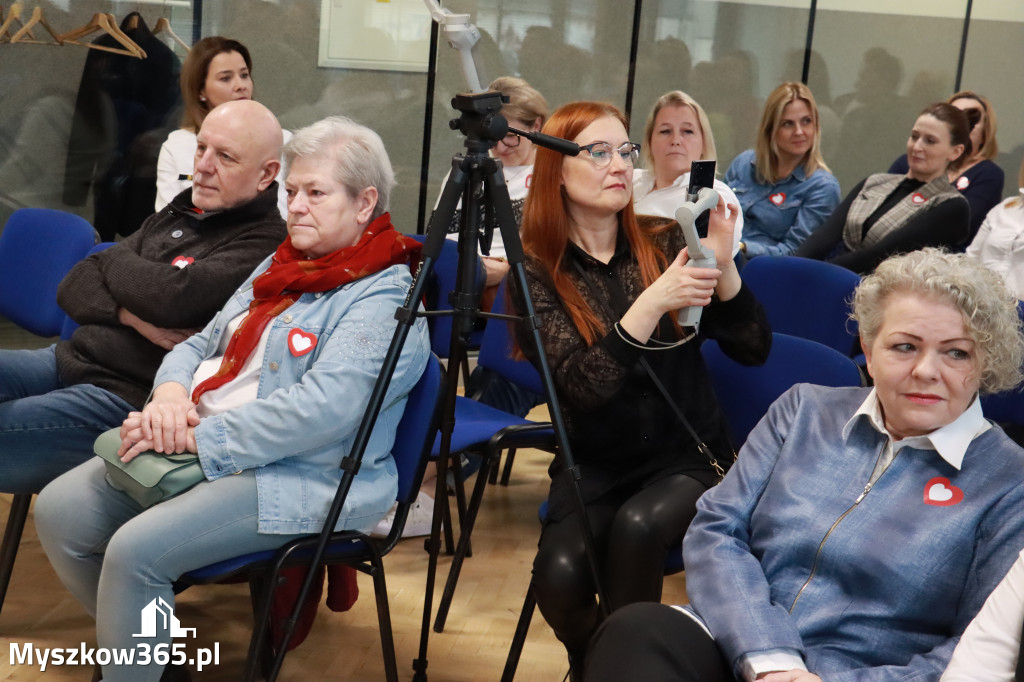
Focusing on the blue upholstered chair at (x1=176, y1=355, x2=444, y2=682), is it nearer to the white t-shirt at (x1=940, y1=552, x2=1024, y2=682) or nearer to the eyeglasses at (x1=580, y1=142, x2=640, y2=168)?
the eyeglasses at (x1=580, y1=142, x2=640, y2=168)

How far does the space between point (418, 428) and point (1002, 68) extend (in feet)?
19.0

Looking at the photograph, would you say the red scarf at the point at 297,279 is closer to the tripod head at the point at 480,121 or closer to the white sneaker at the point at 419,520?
the tripod head at the point at 480,121

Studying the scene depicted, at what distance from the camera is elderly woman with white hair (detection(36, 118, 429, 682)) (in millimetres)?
1919

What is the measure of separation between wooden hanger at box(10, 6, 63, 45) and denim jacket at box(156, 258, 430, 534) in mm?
2967

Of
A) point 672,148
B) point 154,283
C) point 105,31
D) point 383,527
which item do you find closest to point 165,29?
point 105,31

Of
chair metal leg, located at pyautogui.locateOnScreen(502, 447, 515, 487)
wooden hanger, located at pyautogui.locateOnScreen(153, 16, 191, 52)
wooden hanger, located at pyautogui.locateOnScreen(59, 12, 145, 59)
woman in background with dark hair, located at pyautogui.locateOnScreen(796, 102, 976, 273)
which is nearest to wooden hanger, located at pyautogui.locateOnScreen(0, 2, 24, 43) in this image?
wooden hanger, located at pyautogui.locateOnScreen(59, 12, 145, 59)

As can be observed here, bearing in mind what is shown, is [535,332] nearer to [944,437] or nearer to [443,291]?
[944,437]

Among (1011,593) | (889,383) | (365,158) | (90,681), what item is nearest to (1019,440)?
(889,383)

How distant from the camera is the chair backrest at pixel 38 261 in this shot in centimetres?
302

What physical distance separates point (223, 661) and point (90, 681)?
29cm

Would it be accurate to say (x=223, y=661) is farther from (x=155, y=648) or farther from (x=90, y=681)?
(x=155, y=648)

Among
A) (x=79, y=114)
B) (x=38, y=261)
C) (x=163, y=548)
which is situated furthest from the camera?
(x=79, y=114)

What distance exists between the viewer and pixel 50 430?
2318 millimetres

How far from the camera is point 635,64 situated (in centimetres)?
572
